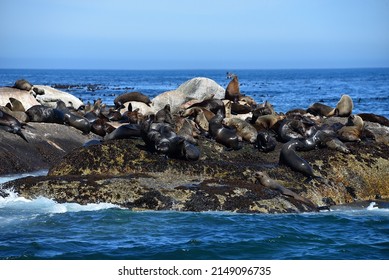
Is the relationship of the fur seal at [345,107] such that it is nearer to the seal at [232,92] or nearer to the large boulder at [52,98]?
the seal at [232,92]

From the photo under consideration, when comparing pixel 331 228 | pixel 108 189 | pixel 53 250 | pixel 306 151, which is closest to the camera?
pixel 53 250

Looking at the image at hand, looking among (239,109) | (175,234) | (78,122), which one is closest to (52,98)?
(78,122)

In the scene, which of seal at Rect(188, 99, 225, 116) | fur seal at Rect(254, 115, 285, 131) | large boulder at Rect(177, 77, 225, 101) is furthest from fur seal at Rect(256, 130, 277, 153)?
large boulder at Rect(177, 77, 225, 101)

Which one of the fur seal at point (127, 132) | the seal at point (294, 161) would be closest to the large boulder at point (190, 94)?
the fur seal at point (127, 132)

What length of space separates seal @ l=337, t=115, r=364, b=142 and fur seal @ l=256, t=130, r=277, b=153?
178 cm

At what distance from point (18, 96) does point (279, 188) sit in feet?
43.2

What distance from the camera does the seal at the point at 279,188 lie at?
1176cm

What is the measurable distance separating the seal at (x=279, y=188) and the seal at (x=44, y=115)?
8234 mm

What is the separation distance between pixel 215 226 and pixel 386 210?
377cm

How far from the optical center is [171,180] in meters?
11.6

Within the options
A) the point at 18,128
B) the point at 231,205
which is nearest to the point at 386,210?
the point at 231,205

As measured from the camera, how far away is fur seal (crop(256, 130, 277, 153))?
1395 centimetres

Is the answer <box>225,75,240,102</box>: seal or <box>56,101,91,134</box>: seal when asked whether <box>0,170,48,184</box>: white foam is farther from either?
<box>225,75,240,102</box>: seal
